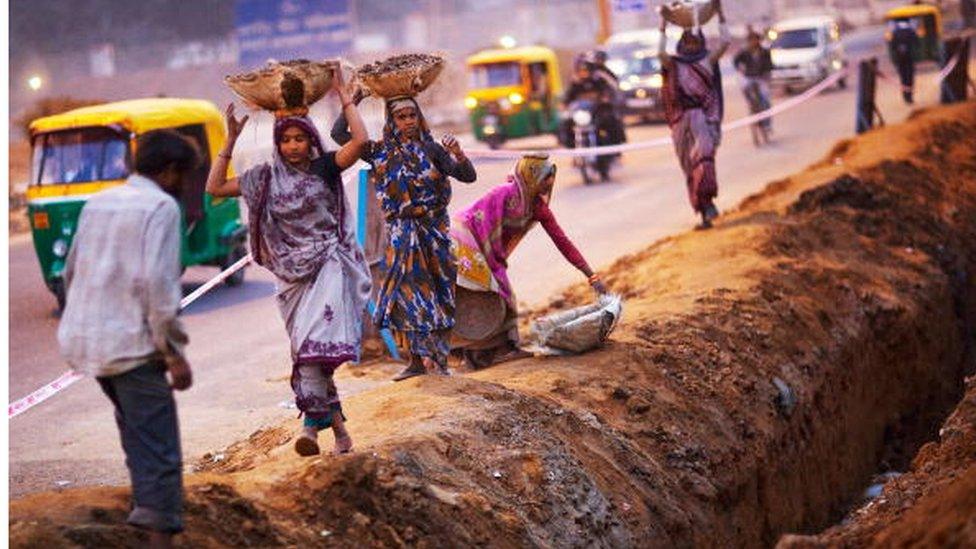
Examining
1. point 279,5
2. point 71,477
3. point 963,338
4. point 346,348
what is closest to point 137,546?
point 346,348

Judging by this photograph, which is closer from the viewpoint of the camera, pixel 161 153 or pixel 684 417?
pixel 161 153

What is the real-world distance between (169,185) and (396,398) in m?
2.86

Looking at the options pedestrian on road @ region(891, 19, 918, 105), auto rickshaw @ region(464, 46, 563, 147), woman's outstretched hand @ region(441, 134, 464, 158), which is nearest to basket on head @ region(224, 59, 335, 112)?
woman's outstretched hand @ region(441, 134, 464, 158)

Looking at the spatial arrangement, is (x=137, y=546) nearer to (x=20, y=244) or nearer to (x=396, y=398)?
(x=396, y=398)

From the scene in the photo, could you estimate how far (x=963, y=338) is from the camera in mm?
15469

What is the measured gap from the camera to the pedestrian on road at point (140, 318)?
5770 millimetres

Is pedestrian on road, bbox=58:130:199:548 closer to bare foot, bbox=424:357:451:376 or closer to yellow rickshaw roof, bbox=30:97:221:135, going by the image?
bare foot, bbox=424:357:451:376

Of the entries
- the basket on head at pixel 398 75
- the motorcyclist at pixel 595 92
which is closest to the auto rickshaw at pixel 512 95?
the motorcyclist at pixel 595 92

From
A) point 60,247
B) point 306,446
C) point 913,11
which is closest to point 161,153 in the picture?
point 306,446

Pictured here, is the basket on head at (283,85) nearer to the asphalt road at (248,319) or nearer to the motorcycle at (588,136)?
the asphalt road at (248,319)

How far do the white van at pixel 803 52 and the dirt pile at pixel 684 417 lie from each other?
72.1 feet

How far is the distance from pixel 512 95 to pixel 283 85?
22927 millimetres

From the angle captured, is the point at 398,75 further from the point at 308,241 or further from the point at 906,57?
the point at 906,57

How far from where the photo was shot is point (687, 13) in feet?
46.9
